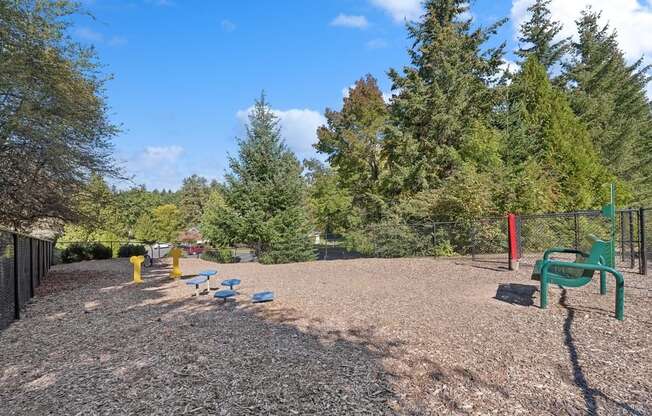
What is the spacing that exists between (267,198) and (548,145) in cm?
1441

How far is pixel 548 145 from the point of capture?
1995 centimetres

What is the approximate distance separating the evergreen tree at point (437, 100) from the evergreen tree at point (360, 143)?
1499mm

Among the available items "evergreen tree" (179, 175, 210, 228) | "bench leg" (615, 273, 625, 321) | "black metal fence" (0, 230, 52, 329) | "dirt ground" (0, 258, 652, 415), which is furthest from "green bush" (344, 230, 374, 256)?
"evergreen tree" (179, 175, 210, 228)

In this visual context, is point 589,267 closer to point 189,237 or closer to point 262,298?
point 262,298

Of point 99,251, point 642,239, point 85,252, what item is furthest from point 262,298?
point 99,251

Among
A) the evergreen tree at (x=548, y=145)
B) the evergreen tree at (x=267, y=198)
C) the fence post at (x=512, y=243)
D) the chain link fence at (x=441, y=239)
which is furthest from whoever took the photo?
the evergreen tree at (x=548, y=145)

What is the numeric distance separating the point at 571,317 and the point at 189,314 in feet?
18.8

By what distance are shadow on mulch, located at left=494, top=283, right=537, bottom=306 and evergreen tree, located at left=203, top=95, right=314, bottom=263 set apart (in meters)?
10.3

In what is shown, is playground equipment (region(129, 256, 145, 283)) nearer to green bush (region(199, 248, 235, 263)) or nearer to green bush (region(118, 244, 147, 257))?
green bush (region(199, 248, 235, 263))

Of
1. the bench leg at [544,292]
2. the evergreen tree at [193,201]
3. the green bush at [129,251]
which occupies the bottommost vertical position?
the green bush at [129,251]

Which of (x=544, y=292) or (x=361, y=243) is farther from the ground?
(x=544, y=292)

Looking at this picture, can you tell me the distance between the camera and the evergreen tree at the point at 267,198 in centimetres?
1672

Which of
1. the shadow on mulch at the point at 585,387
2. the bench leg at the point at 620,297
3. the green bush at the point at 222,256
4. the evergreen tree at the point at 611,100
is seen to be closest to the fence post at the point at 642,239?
the bench leg at the point at 620,297

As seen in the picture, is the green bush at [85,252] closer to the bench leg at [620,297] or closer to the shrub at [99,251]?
the shrub at [99,251]
